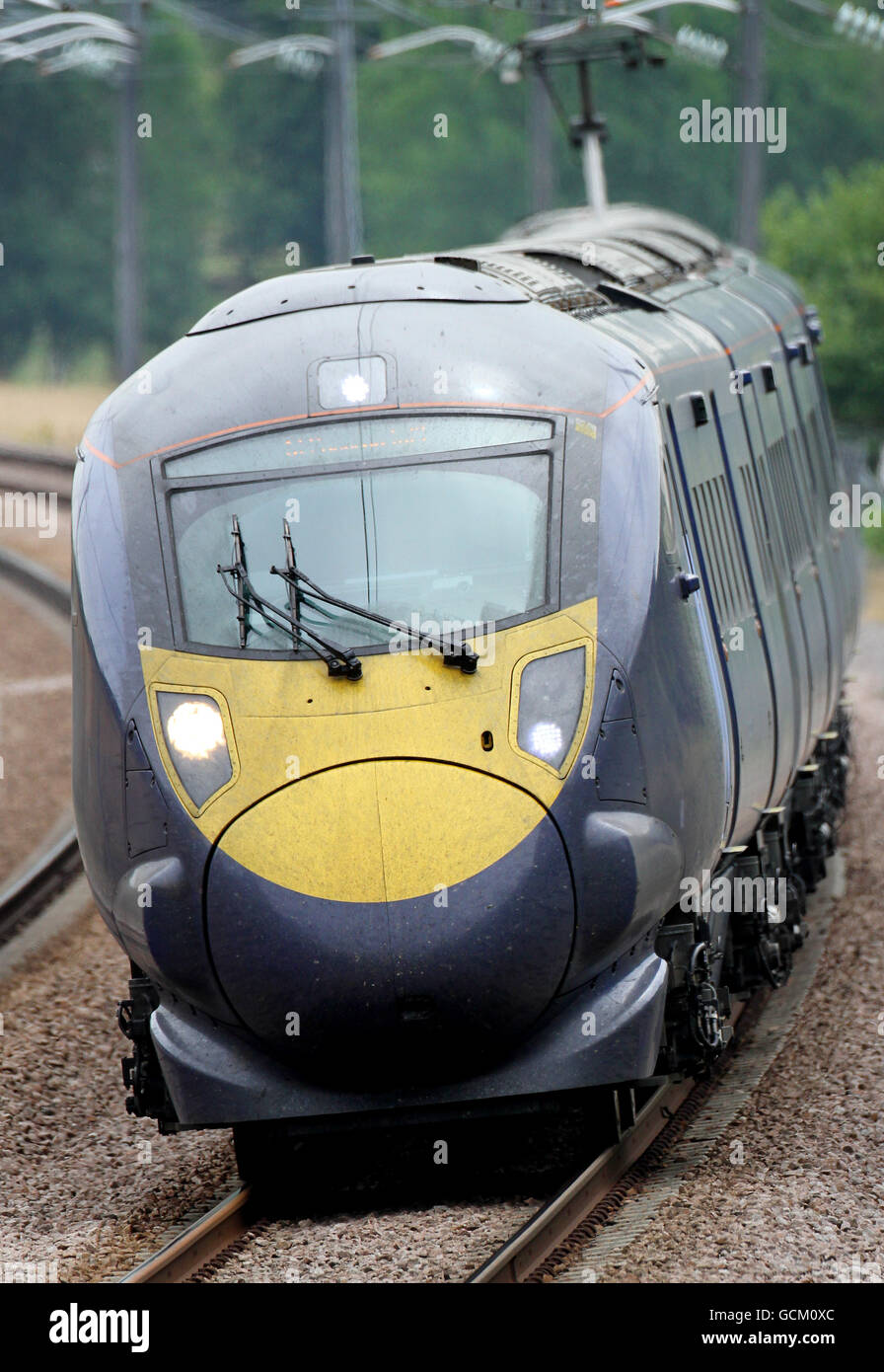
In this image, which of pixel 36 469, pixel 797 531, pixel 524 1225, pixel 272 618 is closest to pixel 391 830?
pixel 272 618

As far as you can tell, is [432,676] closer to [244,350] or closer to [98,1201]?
[244,350]

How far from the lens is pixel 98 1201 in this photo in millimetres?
8883

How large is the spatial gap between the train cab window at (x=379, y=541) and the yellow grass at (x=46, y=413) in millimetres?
21747

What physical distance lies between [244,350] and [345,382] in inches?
20.7

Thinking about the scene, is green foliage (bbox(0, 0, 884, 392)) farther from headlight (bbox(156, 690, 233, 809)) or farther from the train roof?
headlight (bbox(156, 690, 233, 809))

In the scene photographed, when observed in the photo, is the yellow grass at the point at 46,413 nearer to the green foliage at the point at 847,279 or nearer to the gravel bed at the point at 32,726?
the gravel bed at the point at 32,726

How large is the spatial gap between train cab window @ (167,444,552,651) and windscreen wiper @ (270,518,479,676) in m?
0.04

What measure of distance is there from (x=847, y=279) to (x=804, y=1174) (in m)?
28.4

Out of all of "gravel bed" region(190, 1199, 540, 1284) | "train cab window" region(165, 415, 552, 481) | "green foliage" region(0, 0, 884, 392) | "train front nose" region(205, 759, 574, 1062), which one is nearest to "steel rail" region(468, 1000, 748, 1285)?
"gravel bed" region(190, 1199, 540, 1284)

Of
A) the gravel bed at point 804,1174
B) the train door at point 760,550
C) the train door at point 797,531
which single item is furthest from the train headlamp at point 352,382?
the train door at point 797,531

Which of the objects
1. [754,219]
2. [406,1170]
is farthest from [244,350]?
[754,219]

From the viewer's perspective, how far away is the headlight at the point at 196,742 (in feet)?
24.6

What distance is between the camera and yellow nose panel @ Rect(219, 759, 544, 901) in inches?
288

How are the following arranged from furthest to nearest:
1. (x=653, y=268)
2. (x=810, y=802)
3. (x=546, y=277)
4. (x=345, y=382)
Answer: (x=810, y=802) < (x=653, y=268) < (x=546, y=277) < (x=345, y=382)
